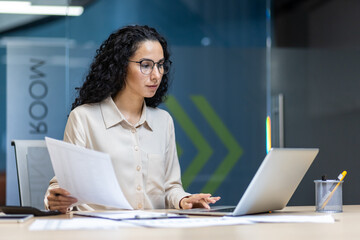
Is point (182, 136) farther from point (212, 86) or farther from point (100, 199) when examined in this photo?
point (100, 199)

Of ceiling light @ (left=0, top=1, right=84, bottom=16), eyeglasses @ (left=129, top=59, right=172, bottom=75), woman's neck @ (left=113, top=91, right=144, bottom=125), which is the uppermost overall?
ceiling light @ (left=0, top=1, right=84, bottom=16)

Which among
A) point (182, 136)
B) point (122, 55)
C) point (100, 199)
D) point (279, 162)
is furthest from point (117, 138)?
point (182, 136)

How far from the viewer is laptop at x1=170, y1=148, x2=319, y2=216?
1.60 meters

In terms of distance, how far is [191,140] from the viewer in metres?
4.49

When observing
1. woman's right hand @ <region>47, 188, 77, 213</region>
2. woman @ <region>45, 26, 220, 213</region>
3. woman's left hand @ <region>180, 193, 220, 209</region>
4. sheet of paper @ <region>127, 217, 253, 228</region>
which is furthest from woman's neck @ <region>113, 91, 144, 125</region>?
sheet of paper @ <region>127, 217, 253, 228</region>

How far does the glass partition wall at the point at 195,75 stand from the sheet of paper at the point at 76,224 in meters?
2.80

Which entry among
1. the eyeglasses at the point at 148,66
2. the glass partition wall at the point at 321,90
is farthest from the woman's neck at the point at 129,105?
the glass partition wall at the point at 321,90

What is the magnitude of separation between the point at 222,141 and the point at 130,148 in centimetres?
226

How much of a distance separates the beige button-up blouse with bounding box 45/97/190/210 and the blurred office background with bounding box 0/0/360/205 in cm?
196

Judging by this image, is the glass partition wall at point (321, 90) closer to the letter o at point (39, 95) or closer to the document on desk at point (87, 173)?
the letter o at point (39, 95)

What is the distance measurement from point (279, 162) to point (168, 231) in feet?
1.61

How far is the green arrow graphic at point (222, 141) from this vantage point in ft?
14.8

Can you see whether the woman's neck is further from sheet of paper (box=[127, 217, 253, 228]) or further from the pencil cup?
sheet of paper (box=[127, 217, 253, 228])

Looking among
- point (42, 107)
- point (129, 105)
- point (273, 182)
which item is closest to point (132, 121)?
point (129, 105)
